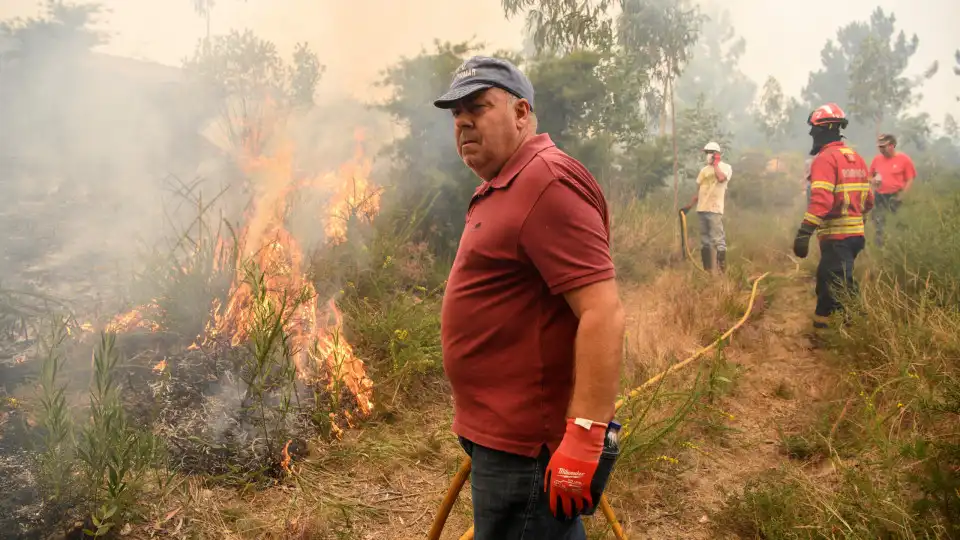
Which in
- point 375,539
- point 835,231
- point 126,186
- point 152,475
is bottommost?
point 375,539

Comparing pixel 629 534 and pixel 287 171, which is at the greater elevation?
pixel 287 171

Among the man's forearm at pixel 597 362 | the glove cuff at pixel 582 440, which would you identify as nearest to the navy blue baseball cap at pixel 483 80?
the man's forearm at pixel 597 362

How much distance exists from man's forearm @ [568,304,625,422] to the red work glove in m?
0.03

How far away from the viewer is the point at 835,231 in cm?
516

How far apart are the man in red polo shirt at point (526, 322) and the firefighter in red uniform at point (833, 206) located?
4.24 metres

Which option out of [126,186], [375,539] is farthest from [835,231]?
[126,186]

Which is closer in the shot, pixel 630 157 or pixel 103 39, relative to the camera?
pixel 103 39

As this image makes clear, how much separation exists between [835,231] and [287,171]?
5248 mm

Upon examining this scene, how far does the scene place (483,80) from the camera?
1.65m

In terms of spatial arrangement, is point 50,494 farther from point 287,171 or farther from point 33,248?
point 287,171

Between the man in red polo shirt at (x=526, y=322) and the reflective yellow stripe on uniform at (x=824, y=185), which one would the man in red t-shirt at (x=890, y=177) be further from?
the man in red polo shirt at (x=526, y=322)

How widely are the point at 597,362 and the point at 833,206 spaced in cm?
471

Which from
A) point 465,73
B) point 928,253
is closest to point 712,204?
point 928,253

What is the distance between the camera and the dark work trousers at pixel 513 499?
157cm
